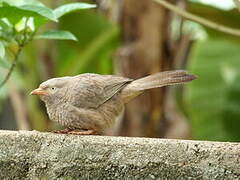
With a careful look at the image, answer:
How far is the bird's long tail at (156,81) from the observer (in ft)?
12.5

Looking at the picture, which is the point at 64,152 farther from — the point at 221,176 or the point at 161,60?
the point at 161,60

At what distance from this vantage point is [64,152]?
2.80 m

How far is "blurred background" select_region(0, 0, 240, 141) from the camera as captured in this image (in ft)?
21.2

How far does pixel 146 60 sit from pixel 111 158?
4243 millimetres

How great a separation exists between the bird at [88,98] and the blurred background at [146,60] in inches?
96.0

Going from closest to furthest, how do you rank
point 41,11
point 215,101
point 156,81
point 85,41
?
point 41,11, point 156,81, point 215,101, point 85,41

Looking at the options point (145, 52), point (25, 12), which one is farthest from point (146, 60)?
point (25, 12)

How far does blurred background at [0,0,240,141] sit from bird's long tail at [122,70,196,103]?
2295mm

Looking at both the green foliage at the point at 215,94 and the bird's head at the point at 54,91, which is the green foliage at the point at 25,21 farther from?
the green foliage at the point at 215,94

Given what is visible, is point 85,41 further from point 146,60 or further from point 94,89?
point 94,89

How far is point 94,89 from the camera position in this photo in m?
3.99

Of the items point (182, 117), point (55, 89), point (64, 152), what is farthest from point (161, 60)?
point (64, 152)

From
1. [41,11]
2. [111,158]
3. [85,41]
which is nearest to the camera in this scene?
[111,158]

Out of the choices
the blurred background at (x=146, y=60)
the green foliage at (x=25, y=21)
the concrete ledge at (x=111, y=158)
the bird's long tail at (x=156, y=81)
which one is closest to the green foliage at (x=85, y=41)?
the blurred background at (x=146, y=60)
